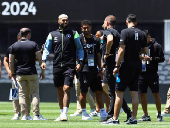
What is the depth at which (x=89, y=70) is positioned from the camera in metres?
12.4

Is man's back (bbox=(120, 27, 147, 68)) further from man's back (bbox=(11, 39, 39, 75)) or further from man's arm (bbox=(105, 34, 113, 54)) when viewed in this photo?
man's back (bbox=(11, 39, 39, 75))

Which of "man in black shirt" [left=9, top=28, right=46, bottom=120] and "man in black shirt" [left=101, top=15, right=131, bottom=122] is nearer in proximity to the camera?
"man in black shirt" [left=101, top=15, right=131, bottom=122]

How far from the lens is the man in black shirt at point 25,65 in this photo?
480 inches

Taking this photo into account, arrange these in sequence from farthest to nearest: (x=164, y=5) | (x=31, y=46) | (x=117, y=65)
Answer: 1. (x=164, y=5)
2. (x=31, y=46)
3. (x=117, y=65)

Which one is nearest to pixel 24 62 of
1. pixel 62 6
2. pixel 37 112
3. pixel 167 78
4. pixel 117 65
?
pixel 37 112

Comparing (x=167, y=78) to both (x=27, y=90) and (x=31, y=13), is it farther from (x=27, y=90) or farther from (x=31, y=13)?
(x=27, y=90)

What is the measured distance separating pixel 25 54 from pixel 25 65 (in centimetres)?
24

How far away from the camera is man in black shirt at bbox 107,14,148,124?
10.5m

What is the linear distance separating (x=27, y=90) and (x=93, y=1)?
10171 mm

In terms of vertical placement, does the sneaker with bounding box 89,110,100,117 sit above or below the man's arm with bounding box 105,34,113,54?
below

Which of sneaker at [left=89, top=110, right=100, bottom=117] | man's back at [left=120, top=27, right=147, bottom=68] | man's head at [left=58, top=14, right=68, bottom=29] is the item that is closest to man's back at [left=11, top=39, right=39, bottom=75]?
man's head at [left=58, top=14, right=68, bottom=29]

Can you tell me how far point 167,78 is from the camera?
74.9 feet

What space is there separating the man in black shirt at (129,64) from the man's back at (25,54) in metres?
2.38

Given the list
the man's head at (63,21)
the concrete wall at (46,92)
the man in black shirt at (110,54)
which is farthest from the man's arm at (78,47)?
the concrete wall at (46,92)
